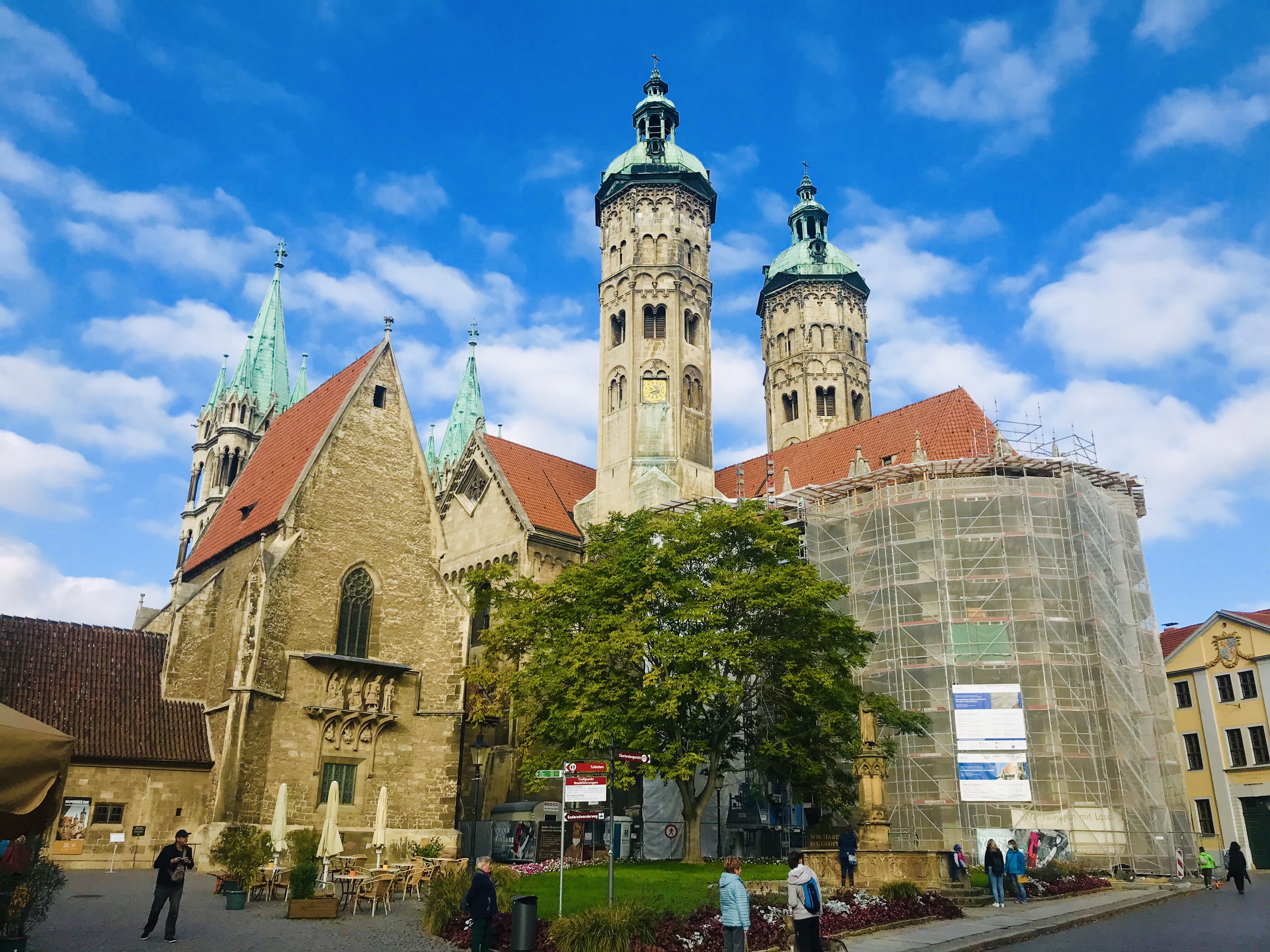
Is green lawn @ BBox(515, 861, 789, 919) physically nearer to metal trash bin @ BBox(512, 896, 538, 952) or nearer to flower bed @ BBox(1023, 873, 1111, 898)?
metal trash bin @ BBox(512, 896, 538, 952)

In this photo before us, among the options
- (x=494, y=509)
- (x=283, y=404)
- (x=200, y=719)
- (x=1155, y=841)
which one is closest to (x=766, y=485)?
(x=494, y=509)

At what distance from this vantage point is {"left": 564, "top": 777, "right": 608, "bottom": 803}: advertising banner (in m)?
13.3

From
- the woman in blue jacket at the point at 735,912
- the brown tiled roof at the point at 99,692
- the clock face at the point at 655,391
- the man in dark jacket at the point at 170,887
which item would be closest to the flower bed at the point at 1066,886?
the woman in blue jacket at the point at 735,912

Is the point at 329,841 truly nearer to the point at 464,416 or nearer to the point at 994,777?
the point at 994,777

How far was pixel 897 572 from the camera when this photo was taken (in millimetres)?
34344

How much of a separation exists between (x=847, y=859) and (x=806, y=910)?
30.2ft

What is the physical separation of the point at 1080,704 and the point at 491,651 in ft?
60.7

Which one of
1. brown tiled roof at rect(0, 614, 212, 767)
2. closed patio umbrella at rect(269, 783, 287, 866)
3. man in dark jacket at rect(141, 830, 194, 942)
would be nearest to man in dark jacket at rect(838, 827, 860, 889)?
closed patio umbrella at rect(269, 783, 287, 866)

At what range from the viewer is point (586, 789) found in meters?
13.4

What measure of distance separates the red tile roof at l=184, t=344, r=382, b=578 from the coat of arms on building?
3739cm

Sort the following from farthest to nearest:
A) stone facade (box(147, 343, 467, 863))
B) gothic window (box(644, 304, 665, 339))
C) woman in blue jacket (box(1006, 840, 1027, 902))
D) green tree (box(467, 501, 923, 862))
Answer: gothic window (box(644, 304, 665, 339)) → stone facade (box(147, 343, 467, 863)) → green tree (box(467, 501, 923, 862)) → woman in blue jacket (box(1006, 840, 1027, 902))

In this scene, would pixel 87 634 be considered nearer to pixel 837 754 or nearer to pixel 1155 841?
pixel 837 754

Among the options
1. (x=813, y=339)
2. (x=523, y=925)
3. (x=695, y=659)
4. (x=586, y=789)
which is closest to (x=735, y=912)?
(x=523, y=925)

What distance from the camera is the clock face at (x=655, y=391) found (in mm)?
47000
